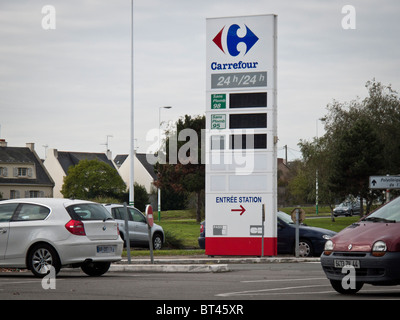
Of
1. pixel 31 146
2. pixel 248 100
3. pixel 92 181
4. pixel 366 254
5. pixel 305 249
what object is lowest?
pixel 305 249

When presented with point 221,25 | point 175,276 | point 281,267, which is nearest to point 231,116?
point 221,25

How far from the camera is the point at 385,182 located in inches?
959

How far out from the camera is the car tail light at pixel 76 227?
15359 millimetres

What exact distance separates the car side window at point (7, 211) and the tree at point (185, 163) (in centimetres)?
5025

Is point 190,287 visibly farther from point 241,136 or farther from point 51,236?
point 241,136

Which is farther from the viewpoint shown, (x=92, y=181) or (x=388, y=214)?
(x=92, y=181)

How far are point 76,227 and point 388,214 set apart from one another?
6202 millimetres

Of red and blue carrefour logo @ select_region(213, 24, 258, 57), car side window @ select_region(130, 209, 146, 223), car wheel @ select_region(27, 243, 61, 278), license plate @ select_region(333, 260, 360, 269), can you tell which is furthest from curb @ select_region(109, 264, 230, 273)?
car side window @ select_region(130, 209, 146, 223)

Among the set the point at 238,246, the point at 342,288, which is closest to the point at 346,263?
the point at 342,288

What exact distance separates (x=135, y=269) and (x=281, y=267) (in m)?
3.60

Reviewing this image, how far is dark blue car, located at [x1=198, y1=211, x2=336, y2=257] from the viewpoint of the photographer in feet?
77.8

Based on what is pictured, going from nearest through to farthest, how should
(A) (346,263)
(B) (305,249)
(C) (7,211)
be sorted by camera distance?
(A) (346,263), (C) (7,211), (B) (305,249)

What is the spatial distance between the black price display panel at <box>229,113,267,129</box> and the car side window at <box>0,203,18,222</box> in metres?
8.91

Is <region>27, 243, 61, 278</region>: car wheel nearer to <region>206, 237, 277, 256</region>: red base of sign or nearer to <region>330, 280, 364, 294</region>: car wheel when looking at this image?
<region>330, 280, 364, 294</region>: car wheel
